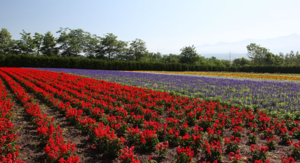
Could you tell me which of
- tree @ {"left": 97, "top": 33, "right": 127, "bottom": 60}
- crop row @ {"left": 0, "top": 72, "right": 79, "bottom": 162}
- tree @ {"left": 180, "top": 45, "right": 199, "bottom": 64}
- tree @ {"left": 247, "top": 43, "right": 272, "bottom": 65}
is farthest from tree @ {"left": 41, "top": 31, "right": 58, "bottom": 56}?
tree @ {"left": 247, "top": 43, "right": 272, "bottom": 65}

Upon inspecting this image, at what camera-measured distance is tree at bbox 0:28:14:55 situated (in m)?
55.6

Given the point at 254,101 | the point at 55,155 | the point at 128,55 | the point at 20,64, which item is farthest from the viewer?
the point at 128,55

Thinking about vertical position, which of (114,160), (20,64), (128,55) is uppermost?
(128,55)

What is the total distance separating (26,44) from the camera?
57562 mm

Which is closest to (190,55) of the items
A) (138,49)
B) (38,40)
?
(138,49)

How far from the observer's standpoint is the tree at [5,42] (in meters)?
55.6

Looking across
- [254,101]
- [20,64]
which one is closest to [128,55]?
[20,64]

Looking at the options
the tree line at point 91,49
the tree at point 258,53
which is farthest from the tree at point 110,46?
the tree at point 258,53

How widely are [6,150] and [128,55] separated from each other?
2965 inches

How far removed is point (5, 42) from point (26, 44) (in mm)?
8945

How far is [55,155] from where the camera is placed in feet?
13.1

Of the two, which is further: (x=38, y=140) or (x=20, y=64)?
(x=20, y=64)

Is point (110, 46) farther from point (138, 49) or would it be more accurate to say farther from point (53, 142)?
point (53, 142)

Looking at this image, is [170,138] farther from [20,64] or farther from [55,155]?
[20,64]
